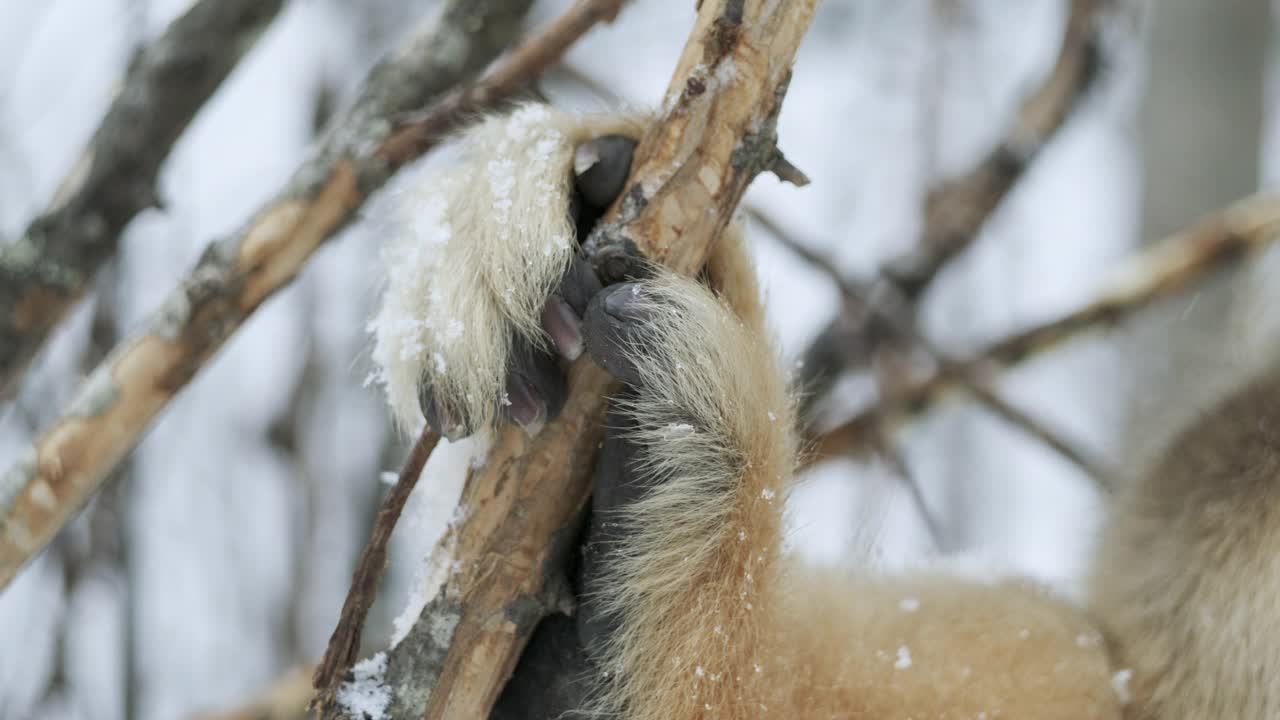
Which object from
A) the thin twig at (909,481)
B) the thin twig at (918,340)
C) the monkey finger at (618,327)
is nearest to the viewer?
the monkey finger at (618,327)

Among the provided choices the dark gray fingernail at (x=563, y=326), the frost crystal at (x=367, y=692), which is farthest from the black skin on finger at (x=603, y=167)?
the frost crystal at (x=367, y=692)

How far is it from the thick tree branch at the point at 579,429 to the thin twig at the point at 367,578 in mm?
50

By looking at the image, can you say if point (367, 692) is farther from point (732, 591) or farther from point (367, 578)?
point (732, 591)

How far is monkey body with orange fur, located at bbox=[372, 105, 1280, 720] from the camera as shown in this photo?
0.80 metres

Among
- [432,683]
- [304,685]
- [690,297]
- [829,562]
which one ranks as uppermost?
[690,297]

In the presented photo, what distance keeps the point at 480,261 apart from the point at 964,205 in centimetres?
160

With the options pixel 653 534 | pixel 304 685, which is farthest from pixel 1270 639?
pixel 304 685

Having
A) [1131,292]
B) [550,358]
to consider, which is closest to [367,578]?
[550,358]

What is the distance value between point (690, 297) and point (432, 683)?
15.2 inches

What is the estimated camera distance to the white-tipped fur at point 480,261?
80 cm

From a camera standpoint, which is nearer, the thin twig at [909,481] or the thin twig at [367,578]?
the thin twig at [367,578]

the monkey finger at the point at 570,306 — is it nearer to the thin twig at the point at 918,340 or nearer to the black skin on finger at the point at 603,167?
the black skin on finger at the point at 603,167

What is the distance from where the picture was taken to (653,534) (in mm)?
841

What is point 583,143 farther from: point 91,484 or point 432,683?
point 91,484
